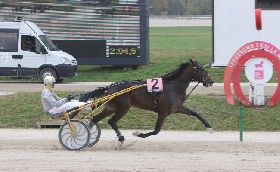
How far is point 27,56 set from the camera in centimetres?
2744

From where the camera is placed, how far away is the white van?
1074 inches

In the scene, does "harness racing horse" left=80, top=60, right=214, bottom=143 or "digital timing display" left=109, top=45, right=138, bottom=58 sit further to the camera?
"digital timing display" left=109, top=45, right=138, bottom=58

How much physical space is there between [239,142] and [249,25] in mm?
14329

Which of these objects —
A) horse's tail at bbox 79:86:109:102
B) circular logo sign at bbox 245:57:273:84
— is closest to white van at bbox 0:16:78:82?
circular logo sign at bbox 245:57:273:84

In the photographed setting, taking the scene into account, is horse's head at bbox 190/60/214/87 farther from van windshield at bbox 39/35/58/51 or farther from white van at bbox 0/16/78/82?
van windshield at bbox 39/35/58/51

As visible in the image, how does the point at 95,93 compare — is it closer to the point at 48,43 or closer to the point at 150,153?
the point at 150,153

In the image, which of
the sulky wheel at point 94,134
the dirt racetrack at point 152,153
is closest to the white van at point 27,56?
the dirt racetrack at point 152,153

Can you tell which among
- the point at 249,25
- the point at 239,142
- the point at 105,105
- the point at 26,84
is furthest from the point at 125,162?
the point at 249,25

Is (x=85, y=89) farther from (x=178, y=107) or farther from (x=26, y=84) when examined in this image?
(x=178, y=107)

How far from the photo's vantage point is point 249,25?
97.0 feet

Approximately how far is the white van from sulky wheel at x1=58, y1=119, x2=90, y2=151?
12692mm

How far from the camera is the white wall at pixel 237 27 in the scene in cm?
2947

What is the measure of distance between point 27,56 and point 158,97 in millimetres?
13370

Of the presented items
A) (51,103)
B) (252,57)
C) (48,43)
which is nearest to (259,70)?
(252,57)
